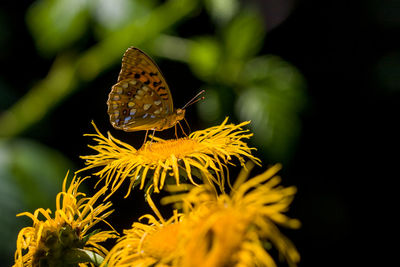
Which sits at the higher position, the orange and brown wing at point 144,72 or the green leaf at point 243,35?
the orange and brown wing at point 144,72

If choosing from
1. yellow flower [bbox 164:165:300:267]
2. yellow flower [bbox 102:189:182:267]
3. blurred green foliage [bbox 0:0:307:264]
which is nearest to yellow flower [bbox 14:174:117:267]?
yellow flower [bbox 102:189:182:267]

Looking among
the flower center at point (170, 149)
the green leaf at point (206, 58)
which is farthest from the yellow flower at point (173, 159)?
the green leaf at point (206, 58)

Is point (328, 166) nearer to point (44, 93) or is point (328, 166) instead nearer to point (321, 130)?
point (321, 130)

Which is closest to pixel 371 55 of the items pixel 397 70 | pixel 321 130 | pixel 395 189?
pixel 397 70

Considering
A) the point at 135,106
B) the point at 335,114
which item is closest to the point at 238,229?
the point at 135,106

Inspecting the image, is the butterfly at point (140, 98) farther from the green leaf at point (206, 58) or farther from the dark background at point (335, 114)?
the dark background at point (335, 114)

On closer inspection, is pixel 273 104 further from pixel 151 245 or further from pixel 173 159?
pixel 151 245
